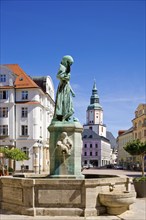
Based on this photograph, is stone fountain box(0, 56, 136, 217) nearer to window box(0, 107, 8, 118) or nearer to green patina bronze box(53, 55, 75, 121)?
green patina bronze box(53, 55, 75, 121)

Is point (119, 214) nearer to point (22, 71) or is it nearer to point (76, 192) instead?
point (76, 192)

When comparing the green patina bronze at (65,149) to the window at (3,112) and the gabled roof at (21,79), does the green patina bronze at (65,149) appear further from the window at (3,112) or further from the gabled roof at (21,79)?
the window at (3,112)

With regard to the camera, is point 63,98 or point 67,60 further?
point 67,60

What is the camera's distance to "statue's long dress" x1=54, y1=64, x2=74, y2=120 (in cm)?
1297

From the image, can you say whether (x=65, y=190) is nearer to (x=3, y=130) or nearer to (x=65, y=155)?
(x=65, y=155)

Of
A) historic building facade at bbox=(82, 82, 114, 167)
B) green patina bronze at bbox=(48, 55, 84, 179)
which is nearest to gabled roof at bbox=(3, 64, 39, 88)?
green patina bronze at bbox=(48, 55, 84, 179)

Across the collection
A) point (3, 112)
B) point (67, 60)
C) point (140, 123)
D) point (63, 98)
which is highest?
point (3, 112)

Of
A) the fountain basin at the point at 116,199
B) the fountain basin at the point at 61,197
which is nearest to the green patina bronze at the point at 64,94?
the fountain basin at the point at 61,197

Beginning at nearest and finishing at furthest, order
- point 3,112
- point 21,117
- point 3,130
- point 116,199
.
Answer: point 116,199, point 3,130, point 21,117, point 3,112

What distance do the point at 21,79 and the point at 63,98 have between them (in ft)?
118

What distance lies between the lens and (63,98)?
13.2 metres

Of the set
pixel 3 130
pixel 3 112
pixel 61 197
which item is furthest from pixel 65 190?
pixel 3 112

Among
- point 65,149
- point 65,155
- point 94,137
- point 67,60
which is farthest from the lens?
point 94,137

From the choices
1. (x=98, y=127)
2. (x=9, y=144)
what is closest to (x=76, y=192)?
(x=9, y=144)
